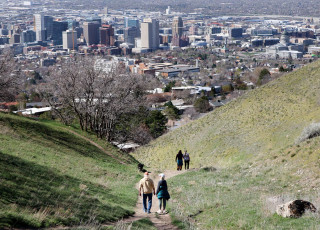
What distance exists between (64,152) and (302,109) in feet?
35.7

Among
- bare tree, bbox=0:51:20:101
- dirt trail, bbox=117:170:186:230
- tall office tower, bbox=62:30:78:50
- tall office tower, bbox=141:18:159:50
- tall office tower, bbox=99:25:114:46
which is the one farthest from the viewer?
tall office tower, bbox=99:25:114:46

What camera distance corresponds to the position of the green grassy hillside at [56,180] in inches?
313

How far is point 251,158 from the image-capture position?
16.8 m

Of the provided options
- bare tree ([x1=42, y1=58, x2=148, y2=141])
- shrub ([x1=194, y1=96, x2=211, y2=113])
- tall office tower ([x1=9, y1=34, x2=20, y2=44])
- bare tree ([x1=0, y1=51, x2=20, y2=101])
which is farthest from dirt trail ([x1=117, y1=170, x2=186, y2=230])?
tall office tower ([x1=9, y1=34, x2=20, y2=44])

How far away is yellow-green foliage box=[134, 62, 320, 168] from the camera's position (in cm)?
1867

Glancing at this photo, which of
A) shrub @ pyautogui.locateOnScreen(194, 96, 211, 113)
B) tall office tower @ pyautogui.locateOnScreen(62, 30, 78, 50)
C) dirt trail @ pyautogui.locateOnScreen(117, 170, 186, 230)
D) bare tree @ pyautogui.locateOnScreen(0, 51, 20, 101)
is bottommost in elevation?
shrub @ pyautogui.locateOnScreen(194, 96, 211, 113)

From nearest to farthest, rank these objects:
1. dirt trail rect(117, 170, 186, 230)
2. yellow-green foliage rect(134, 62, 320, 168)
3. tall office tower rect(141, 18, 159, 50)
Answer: dirt trail rect(117, 170, 186, 230) → yellow-green foliage rect(134, 62, 320, 168) → tall office tower rect(141, 18, 159, 50)

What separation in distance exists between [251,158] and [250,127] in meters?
5.55

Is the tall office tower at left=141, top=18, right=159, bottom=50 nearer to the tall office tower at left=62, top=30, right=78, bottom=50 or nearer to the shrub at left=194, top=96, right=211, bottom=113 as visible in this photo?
the tall office tower at left=62, top=30, right=78, bottom=50

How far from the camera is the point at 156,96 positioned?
199 feet

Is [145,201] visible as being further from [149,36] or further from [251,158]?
[149,36]

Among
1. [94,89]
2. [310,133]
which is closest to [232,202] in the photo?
[310,133]

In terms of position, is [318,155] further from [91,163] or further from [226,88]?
[226,88]

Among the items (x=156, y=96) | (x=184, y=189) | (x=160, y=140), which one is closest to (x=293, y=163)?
(x=184, y=189)
